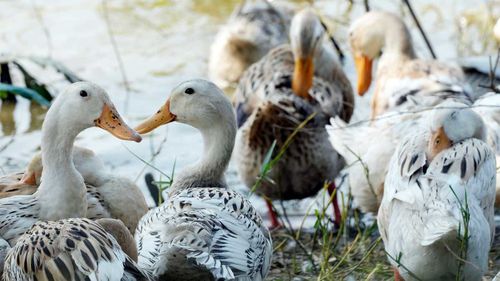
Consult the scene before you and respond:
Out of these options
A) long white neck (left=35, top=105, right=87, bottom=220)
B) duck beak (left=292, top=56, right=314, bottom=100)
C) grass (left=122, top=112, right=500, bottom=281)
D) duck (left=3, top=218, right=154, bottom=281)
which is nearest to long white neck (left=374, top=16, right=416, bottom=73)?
duck beak (left=292, top=56, right=314, bottom=100)

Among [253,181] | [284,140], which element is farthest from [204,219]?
[253,181]

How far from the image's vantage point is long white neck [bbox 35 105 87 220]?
5766 millimetres

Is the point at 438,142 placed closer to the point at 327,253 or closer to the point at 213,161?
the point at 327,253

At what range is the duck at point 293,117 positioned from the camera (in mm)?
7797

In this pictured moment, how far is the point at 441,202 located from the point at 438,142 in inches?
22.2

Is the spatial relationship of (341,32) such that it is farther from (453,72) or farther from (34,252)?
(34,252)

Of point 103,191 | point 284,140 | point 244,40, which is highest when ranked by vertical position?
point 103,191

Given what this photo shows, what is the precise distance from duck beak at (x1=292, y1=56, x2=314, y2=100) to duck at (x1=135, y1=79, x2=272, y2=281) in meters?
1.77

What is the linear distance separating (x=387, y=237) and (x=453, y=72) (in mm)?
2665

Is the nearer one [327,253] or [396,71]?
[327,253]

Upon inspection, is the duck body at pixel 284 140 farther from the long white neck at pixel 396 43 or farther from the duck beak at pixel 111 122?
the duck beak at pixel 111 122

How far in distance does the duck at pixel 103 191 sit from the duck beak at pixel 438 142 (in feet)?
5.54

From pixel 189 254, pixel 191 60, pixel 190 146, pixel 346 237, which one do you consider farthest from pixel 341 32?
pixel 189 254

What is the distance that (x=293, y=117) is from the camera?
7797 mm
